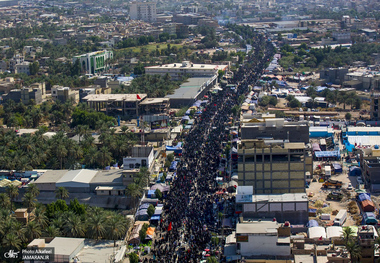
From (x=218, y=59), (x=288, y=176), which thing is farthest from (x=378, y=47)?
(x=288, y=176)

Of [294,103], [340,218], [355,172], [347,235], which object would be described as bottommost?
[294,103]

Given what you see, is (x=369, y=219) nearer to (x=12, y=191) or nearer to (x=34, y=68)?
(x=12, y=191)

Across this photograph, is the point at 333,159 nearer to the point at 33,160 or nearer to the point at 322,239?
the point at 322,239

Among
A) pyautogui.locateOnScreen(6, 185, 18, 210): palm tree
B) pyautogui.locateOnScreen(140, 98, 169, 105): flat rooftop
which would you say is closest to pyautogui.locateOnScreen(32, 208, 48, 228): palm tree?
pyautogui.locateOnScreen(6, 185, 18, 210): palm tree

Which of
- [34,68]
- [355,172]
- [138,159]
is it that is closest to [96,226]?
[138,159]

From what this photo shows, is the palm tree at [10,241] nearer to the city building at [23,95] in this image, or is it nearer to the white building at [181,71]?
the city building at [23,95]
